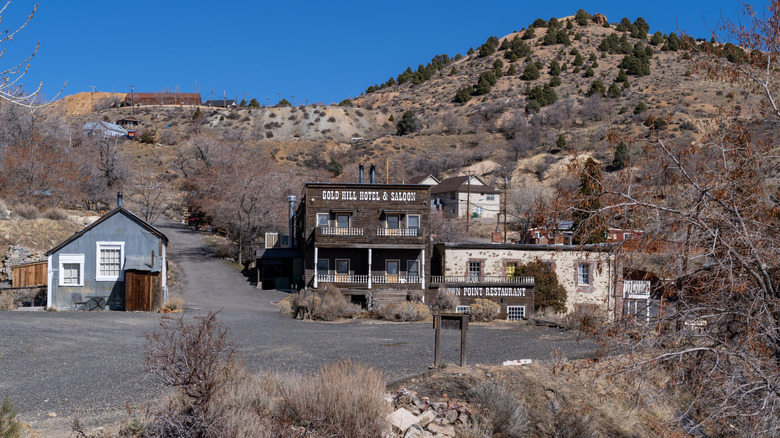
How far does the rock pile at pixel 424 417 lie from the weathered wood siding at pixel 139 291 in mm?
18436

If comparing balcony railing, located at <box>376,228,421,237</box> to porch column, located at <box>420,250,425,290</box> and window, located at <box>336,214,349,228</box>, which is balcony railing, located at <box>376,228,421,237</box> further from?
window, located at <box>336,214,349,228</box>

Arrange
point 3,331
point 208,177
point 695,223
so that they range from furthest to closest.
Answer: point 208,177, point 3,331, point 695,223

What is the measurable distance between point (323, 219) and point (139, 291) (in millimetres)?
12536

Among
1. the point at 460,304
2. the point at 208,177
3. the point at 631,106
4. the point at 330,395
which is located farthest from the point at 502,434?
the point at 631,106

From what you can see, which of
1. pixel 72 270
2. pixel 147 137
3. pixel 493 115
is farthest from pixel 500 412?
pixel 147 137

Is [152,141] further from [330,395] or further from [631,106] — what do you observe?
[330,395]

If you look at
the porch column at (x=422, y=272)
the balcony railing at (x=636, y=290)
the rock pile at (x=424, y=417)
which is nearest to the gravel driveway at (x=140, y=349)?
the balcony railing at (x=636, y=290)

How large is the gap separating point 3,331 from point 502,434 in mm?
15409

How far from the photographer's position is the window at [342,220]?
1451 inches

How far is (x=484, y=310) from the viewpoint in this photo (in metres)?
30.6

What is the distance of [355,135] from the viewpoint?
102m

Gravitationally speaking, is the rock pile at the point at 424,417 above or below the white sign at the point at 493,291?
below

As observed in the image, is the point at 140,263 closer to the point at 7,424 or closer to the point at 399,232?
the point at 399,232

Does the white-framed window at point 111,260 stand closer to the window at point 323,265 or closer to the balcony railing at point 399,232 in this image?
the window at point 323,265
